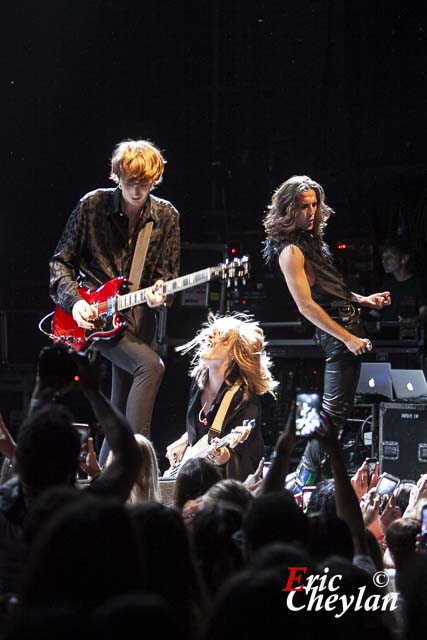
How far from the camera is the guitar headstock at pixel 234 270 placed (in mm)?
5570

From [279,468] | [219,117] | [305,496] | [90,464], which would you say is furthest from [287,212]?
[219,117]

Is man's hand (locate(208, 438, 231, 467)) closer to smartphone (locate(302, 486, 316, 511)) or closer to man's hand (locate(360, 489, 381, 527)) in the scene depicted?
smartphone (locate(302, 486, 316, 511))

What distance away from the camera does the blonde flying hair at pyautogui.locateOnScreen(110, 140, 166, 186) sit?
5.14m

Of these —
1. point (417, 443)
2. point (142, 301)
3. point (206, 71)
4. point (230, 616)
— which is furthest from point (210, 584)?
point (206, 71)

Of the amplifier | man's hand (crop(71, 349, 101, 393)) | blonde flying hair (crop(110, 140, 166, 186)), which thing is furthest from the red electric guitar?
the amplifier

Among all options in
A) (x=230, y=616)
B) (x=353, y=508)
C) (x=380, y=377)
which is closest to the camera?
(x=230, y=616)

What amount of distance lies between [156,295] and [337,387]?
1333 millimetres

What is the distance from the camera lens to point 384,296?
575 cm

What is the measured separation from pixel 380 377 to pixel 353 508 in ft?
20.6

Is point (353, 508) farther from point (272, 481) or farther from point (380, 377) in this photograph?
point (380, 377)

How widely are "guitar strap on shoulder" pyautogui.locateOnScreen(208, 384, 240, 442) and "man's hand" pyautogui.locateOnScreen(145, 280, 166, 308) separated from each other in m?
0.89

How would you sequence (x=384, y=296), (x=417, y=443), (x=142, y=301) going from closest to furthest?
1. (x=142, y=301)
2. (x=384, y=296)
3. (x=417, y=443)

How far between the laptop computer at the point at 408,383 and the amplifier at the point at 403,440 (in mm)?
1252
